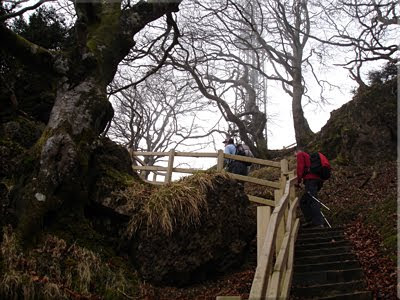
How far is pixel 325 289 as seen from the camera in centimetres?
532

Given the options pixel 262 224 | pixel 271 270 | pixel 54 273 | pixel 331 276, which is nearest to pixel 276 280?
pixel 271 270

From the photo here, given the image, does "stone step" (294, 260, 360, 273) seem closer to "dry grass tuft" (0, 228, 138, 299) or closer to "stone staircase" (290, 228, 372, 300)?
"stone staircase" (290, 228, 372, 300)

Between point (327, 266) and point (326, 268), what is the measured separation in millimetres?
34

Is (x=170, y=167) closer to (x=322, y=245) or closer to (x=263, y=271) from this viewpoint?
(x=322, y=245)

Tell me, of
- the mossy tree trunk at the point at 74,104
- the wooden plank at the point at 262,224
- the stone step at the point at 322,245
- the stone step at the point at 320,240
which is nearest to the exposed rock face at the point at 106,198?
the mossy tree trunk at the point at 74,104

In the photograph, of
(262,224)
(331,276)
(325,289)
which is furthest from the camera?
(331,276)

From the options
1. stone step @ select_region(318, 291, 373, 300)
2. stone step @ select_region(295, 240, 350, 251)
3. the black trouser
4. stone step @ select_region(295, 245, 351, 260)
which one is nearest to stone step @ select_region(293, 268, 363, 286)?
stone step @ select_region(318, 291, 373, 300)

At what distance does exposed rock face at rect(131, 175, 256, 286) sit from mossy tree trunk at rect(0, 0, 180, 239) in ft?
4.08

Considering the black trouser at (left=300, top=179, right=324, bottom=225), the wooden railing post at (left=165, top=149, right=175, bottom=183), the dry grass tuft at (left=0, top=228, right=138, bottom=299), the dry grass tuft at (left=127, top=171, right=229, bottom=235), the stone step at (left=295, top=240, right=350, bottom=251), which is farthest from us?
the wooden railing post at (left=165, top=149, right=175, bottom=183)

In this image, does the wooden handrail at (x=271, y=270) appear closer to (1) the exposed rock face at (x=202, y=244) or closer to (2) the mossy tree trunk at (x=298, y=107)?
(1) the exposed rock face at (x=202, y=244)

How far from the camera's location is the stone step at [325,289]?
5.28 meters

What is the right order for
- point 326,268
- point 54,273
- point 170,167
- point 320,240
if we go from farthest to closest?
point 170,167 < point 320,240 < point 326,268 < point 54,273

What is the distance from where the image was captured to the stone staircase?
5301mm

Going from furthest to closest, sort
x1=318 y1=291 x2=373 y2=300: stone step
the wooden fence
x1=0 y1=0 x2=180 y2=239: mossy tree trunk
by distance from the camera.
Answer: x1=0 y1=0 x2=180 y2=239: mossy tree trunk
x1=318 y1=291 x2=373 y2=300: stone step
the wooden fence
